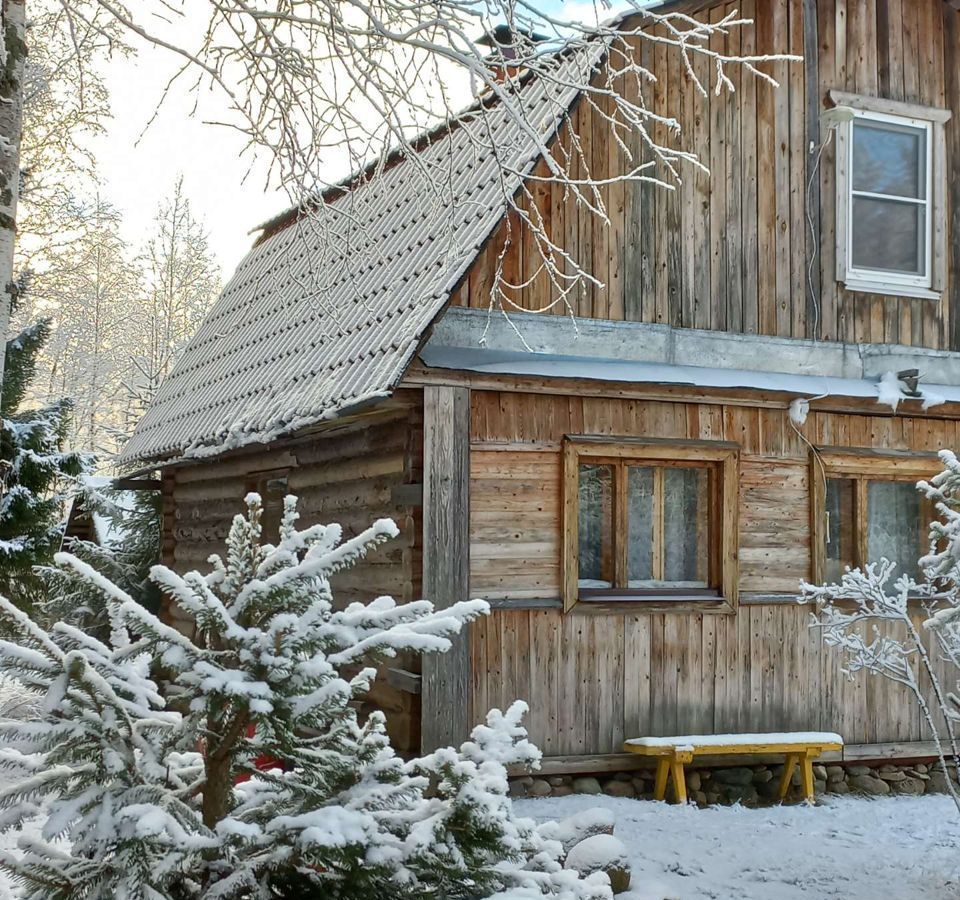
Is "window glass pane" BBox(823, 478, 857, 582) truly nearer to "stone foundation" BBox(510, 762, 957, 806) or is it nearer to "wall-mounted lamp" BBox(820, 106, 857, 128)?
"stone foundation" BBox(510, 762, 957, 806)

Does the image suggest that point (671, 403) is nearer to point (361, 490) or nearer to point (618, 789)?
point (361, 490)

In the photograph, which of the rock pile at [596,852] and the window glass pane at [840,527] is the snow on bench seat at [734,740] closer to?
the window glass pane at [840,527]

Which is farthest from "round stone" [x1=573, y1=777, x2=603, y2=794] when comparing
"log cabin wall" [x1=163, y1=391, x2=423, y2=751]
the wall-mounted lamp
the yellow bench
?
the wall-mounted lamp

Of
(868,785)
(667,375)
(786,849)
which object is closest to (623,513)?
(667,375)

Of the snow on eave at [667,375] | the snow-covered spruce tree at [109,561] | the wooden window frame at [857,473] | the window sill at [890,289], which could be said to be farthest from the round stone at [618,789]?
the snow-covered spruce tree at [109,561]

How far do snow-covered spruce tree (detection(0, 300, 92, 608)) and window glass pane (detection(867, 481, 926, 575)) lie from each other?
Result: 23.8 ft

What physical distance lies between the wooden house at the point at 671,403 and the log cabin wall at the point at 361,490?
0.03 metres

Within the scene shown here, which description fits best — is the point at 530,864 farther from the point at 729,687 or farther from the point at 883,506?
the point at 883,506

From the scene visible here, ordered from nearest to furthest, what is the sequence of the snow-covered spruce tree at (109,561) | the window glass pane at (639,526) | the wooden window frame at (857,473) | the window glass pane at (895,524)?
the window glass pane at (639,526) < the wooden window frame at (857,473) < the window glass pane at (895,524) < the snow-covered spruce tree at (109,561)

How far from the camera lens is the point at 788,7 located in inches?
393

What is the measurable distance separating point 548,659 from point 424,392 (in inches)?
84.6

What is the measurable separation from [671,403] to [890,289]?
2504mm

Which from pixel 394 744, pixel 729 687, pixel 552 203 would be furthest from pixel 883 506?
pixel 394 744

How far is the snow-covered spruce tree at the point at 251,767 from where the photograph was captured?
9.45ft
